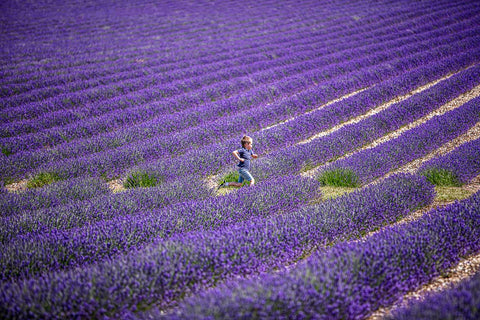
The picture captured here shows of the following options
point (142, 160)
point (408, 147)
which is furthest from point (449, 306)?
point (142, 160)

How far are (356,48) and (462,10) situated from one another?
8.60 metres

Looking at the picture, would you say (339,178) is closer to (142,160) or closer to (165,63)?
(142,160)

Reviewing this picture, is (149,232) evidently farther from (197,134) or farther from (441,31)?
(441,31)

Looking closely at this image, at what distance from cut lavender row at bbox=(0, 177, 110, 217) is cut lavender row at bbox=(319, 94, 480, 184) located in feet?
11.1

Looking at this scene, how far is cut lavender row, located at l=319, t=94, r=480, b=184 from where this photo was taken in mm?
5535

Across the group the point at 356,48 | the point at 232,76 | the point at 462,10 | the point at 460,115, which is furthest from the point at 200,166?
the point at 462,10

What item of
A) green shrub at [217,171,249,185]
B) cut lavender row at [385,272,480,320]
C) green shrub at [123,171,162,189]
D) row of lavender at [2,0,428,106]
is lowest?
cut lavender row at [385,272,480,320]

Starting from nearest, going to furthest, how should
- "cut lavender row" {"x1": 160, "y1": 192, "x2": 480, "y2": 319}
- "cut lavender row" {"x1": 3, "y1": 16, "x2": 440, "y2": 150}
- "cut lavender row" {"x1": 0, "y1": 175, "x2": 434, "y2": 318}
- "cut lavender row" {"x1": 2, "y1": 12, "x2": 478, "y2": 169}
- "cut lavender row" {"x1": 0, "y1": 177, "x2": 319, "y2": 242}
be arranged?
1. "cut lavender row" {"x1": 160, "y1": 192, "x2": 480, "y2": 319}
2. "cut lavender row" {"x1": 0, "y1": 175, "x2": 434, "y2": 318}
3. "cut lavender row" {"x1": 0, "y1": 177, "x2": 319, "y2": 242}
4. "cut lavender row" {"x1": 2, "y1": 12, "x2": 478, "y2": 169}
5. "cut lavender row" {"x1": 3, "y1": 16, "x2": 440, "y2": 150}

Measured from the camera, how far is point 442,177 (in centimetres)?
496

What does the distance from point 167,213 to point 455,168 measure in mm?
3888

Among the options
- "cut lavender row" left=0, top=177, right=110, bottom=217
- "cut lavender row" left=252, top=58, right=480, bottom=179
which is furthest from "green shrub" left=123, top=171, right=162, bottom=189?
"cut lavender row" left=252, top=58, right=480, bottom=179

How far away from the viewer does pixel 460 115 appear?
721cm

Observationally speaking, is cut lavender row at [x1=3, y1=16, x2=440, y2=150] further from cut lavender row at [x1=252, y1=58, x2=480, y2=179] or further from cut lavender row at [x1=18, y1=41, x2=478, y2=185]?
cut lavender row at [x1=252, y1=58, x2=480, y2=179]

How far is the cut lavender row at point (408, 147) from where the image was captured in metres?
5.54
